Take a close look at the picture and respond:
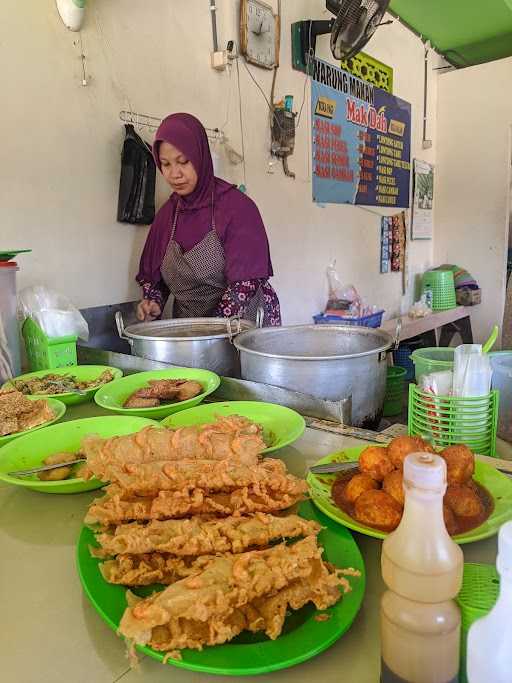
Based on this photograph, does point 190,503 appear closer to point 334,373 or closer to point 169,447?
point 169,447

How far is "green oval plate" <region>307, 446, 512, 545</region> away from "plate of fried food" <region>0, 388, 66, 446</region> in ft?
2.35

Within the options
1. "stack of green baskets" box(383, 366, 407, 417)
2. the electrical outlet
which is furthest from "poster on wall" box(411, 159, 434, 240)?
the electrical outlet

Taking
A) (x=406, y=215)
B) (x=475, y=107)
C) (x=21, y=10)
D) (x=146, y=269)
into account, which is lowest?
(x=146, y=269)

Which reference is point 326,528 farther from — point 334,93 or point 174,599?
point 334,93

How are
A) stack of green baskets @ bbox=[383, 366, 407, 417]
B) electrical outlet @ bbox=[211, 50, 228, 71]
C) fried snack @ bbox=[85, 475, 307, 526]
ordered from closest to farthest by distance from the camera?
1. fried snack @ bbox=[85, 475, 307, 526]
2. electrical outlet @ bbox=[211, 50, 228, 71]
3. stack of green baskets @ bbox=[383, 366, 407, 417]

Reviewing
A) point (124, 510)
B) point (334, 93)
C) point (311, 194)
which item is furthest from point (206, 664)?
point (334, 93)

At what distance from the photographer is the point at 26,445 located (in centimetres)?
109

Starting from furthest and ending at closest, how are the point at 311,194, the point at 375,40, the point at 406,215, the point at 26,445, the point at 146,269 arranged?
the point at 406,215
the point at 375,40
the point at 311,194
the point at 146,269
the point at 26,445

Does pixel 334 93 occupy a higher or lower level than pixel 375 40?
lower

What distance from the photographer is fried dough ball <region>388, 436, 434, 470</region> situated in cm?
84

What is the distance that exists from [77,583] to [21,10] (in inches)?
83.7

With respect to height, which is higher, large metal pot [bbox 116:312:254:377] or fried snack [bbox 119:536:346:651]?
large metal pot [bbox 116:312:254:377]

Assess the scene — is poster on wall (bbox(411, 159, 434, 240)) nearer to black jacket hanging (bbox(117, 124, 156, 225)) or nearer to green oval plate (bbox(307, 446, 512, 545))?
black jacket hanging (bbox(117, 124, 156, 225))

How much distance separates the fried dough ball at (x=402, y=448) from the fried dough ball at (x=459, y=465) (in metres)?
0.04
